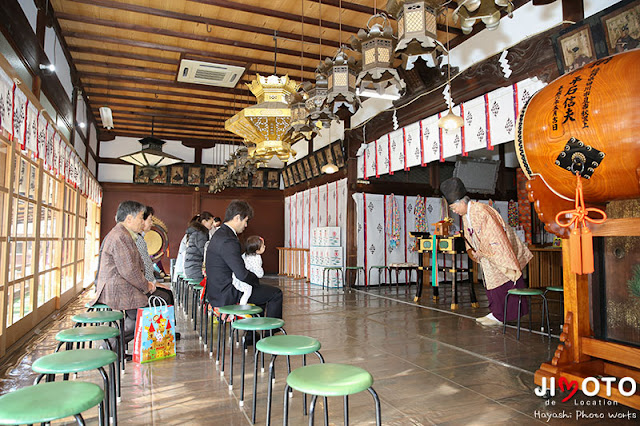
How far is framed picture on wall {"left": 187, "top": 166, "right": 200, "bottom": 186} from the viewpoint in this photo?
1263 centimetres

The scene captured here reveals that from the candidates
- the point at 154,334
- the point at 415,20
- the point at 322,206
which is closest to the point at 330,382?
the point at 415,20

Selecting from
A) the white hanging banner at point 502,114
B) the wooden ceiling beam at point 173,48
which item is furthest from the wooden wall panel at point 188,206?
the white hanging banner at point 502,114

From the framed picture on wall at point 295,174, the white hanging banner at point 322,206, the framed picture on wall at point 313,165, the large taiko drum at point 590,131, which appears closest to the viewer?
the large taiko drum at point 590,131

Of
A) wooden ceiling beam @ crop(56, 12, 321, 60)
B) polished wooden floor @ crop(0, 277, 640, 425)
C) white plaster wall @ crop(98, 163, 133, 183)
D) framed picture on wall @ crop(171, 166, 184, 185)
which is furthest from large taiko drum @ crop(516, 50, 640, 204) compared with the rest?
white plaster wall @ crop(98, 163, 133, 183)

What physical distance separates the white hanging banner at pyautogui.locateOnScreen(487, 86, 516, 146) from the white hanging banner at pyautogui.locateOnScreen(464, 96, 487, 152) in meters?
0.11

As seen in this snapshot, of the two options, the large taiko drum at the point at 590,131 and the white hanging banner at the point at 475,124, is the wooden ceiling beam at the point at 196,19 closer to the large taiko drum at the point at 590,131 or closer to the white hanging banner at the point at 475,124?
the white hanging banner at the point at 475,124

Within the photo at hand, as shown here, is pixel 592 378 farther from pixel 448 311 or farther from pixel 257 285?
pixel 448 311

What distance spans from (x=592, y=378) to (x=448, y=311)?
348 centimetres

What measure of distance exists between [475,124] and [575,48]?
5.58ft

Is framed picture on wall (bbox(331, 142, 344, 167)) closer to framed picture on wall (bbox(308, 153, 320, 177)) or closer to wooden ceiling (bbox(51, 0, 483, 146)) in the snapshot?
framed picture on wall (bbox(308, 153, 320, 177))

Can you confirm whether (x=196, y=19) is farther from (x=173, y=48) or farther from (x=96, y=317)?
(x=96, y=317)

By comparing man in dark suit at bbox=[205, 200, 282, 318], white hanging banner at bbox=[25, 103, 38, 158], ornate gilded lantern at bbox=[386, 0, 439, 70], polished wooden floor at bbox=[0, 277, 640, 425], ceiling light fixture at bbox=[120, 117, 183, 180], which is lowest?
polished wooden floor at bbox=[0, 277, 640, 425]

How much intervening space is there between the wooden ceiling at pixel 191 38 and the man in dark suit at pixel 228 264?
2.39 metres

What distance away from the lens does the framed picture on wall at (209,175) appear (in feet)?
41.9
